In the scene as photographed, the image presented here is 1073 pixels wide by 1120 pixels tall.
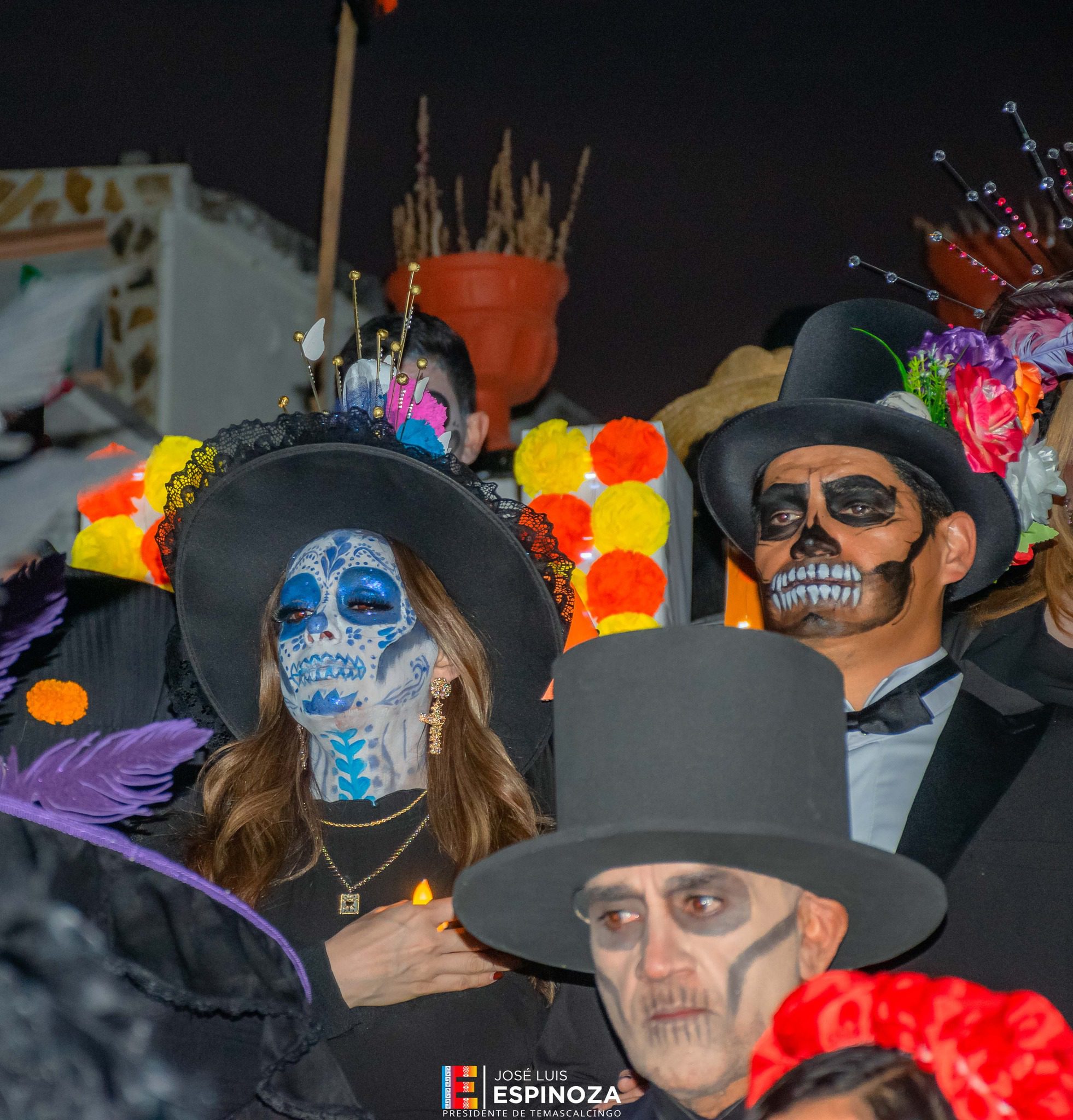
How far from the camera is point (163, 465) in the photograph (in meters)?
4.29

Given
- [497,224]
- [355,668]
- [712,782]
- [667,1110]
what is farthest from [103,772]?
[497,224]

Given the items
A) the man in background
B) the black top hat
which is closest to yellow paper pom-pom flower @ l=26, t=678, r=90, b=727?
the man in background

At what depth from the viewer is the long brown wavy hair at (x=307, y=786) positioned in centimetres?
336

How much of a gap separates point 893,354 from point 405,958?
1658mm

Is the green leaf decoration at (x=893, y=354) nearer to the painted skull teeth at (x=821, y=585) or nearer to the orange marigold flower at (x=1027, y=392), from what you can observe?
the orange marigold flower at (x=1027, y=392)

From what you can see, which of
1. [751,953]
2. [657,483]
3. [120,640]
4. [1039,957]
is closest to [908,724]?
[1039,957]

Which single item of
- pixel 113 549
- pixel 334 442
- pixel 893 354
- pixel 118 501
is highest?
pixel 893 354

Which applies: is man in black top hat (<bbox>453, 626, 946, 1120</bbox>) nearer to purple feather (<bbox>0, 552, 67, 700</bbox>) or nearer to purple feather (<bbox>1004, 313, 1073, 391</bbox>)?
purple feather (<bbox>0, 552, 67, 700</bbox>)

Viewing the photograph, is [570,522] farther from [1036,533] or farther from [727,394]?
[1036,533]

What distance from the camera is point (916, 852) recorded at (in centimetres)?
291

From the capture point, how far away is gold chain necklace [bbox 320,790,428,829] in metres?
3.41

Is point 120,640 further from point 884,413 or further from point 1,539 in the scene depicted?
point 1,539

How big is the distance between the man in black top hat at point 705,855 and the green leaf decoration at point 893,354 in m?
1.34

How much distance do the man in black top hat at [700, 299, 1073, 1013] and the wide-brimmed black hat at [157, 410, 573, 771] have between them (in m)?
0.49
